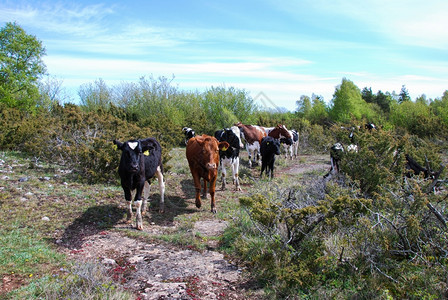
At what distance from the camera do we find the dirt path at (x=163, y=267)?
4.53 m

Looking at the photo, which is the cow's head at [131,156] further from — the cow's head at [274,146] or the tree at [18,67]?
the tree at [18,67]

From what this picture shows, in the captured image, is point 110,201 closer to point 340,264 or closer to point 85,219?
point 85,219

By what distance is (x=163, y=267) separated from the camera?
17.1 ft

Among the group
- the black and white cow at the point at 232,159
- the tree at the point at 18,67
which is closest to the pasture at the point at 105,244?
the black and white cow at the point at 232,159

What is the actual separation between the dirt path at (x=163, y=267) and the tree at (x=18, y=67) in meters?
32.9

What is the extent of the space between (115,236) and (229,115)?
24.0 metres

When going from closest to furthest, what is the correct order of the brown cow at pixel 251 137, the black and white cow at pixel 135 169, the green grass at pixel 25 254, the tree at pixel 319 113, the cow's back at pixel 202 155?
1. the green grass at pixel 25 254
2. the black and white cow at pixel 135 169
3. the cow's back at pixel 202 155
4. the brown cow at pixel 251 137
5. the tree at pixel 319 113

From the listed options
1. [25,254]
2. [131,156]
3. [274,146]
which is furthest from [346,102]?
[25,254]

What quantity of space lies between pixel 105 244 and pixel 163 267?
5.05ft

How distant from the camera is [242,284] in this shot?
4844 millimetres

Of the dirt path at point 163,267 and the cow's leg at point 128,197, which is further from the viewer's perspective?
the cow's leg at point 128,197

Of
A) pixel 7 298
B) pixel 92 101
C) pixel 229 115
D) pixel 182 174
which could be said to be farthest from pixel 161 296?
pixel 92 101

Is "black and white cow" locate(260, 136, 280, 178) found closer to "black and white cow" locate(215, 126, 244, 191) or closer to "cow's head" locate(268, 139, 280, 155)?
"cow's head" locate(268, 139, 280, 155)

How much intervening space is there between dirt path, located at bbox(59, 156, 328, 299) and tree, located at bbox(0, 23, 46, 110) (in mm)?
32931
